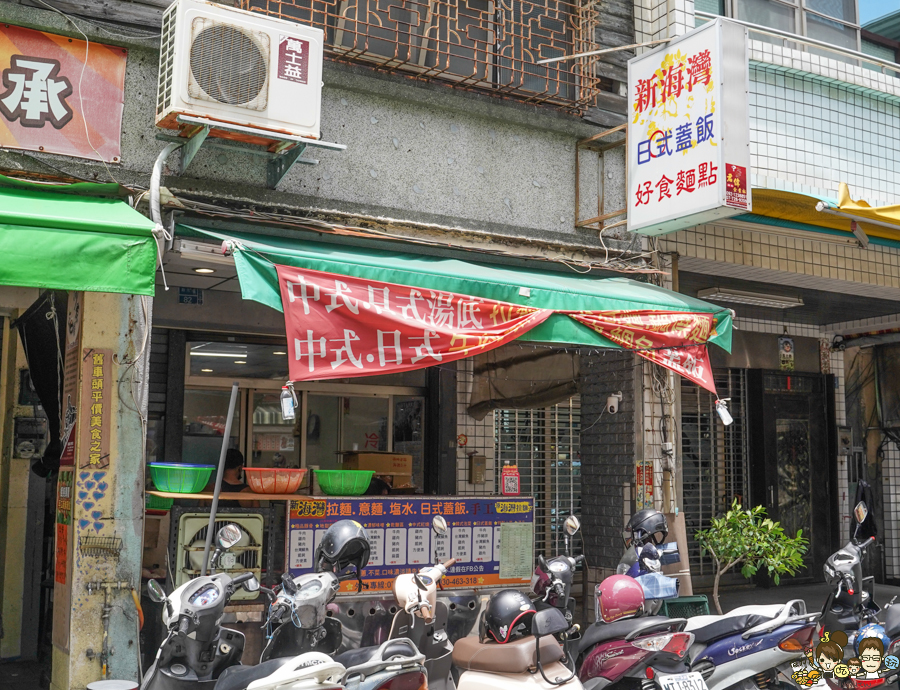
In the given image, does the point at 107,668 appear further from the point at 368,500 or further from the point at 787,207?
the point at 787,207

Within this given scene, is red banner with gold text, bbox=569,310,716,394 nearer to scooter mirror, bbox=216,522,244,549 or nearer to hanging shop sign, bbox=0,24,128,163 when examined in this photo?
scooter mirror, bbox=216,522,244,549

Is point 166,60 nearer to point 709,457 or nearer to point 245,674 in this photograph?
point 245,674

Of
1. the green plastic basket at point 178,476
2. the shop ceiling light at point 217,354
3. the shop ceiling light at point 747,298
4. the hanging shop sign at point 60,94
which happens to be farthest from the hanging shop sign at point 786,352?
the hanging shop sign at point 60,94

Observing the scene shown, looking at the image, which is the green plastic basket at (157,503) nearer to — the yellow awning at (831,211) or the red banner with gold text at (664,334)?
the red banner with gold text at (664,334)

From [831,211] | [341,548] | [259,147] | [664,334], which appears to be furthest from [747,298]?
[341,548]

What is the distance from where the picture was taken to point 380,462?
32.0 feet

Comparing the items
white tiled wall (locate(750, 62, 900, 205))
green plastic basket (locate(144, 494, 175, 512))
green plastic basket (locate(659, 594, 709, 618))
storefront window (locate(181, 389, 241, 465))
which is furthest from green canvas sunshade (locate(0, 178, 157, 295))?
white tiled wall (locate(750, 62, 900, 205))

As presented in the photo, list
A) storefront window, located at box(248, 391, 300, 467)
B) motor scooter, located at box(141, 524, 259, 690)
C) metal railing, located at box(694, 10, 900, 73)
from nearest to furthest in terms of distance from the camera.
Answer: motor scooter, located at box(141, 524, 259, 690), metal railing, located at box(694, 10, 900, 73), storefront window, located at box(248, 391, 300, 467)

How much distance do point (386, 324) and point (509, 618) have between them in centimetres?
235

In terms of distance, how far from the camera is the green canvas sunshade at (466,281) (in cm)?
621

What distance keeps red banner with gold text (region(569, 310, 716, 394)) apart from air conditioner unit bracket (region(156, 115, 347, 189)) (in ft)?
8.53

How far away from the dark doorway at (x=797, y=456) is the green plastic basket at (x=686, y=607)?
6.08 metres

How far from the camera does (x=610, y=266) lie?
9.01 meters

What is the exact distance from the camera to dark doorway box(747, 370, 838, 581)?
13.4m
